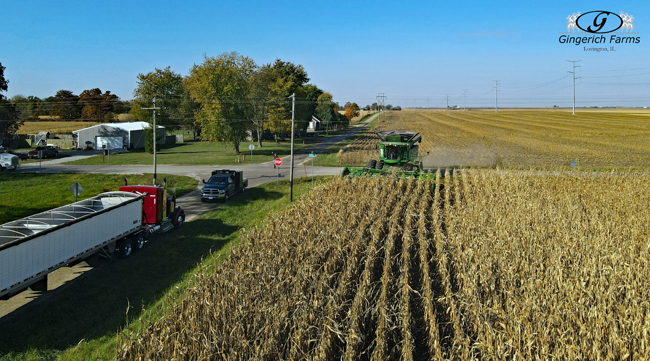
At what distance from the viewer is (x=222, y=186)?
25.2 metres

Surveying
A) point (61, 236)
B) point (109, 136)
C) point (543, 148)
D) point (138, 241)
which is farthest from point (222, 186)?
point (109, 136)

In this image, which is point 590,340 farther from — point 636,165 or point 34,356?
point 636,165

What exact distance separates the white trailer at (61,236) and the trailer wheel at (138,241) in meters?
0.04

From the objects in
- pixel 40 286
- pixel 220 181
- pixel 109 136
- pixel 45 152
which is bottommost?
pixel 40 286

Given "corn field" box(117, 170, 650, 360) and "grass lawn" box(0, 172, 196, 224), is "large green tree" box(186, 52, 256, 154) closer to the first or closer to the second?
"grass lawn" box(0, 172, 196, 224)

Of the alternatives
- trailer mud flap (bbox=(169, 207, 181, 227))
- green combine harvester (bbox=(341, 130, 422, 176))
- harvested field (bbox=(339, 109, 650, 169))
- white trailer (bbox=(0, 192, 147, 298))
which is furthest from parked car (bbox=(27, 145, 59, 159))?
green combine harvester (bbox=(341, 130, 422, 176))

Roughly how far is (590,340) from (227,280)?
6.53 meters

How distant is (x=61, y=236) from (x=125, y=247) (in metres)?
3.29

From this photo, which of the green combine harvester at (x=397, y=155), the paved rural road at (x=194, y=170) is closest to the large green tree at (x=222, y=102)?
the paved rural road at (x=194, y=170)

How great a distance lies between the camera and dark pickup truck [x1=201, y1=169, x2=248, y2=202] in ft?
81.4

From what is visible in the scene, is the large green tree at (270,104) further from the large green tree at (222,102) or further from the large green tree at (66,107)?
the large green tree at (66,107)

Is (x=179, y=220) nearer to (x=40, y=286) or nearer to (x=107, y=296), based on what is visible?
(x=107, y=296)

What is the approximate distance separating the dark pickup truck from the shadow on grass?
5.78m

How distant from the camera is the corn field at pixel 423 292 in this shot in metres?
6.53
